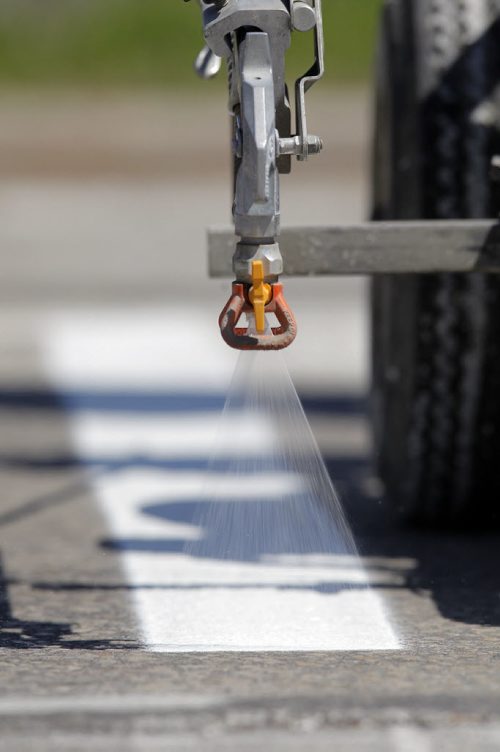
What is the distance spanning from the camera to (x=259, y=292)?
10.0ft

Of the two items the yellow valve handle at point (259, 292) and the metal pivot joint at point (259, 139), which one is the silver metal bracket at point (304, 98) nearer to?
the metal pivot joint at point (259, 139)

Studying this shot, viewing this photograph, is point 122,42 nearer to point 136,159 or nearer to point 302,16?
point 136,159

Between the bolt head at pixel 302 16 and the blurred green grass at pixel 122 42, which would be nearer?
the bolt head at pixel 302 16

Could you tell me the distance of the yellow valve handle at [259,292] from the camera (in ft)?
9.97

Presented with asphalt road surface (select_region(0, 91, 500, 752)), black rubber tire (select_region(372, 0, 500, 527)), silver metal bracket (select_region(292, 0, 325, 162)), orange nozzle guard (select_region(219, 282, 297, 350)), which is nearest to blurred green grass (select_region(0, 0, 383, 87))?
asphalt road surface (select_region(0, 91, 500, 752))


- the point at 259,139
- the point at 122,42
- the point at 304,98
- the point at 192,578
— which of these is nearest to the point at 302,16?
the point at 304,98

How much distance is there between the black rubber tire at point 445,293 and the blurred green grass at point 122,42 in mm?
26680

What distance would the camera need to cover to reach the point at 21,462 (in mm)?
5562

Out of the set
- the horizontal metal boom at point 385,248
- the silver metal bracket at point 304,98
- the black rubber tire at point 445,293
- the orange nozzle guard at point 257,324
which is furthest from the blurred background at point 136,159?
the orange nozzle guard at point 257,324

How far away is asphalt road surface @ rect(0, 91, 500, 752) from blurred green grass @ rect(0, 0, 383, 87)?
23.1 metres

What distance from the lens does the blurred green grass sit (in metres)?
31.9

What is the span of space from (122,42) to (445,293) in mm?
30997

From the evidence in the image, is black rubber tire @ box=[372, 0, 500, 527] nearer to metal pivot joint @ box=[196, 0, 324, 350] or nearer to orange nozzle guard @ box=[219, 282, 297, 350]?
metal pivot joint @ box=[196, 0, 324, 350]

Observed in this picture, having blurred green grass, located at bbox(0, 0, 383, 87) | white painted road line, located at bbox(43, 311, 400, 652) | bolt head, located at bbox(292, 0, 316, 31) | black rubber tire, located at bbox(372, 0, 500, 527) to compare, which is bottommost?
white painted road line, located at bbox(43, 311, 400, 652)
